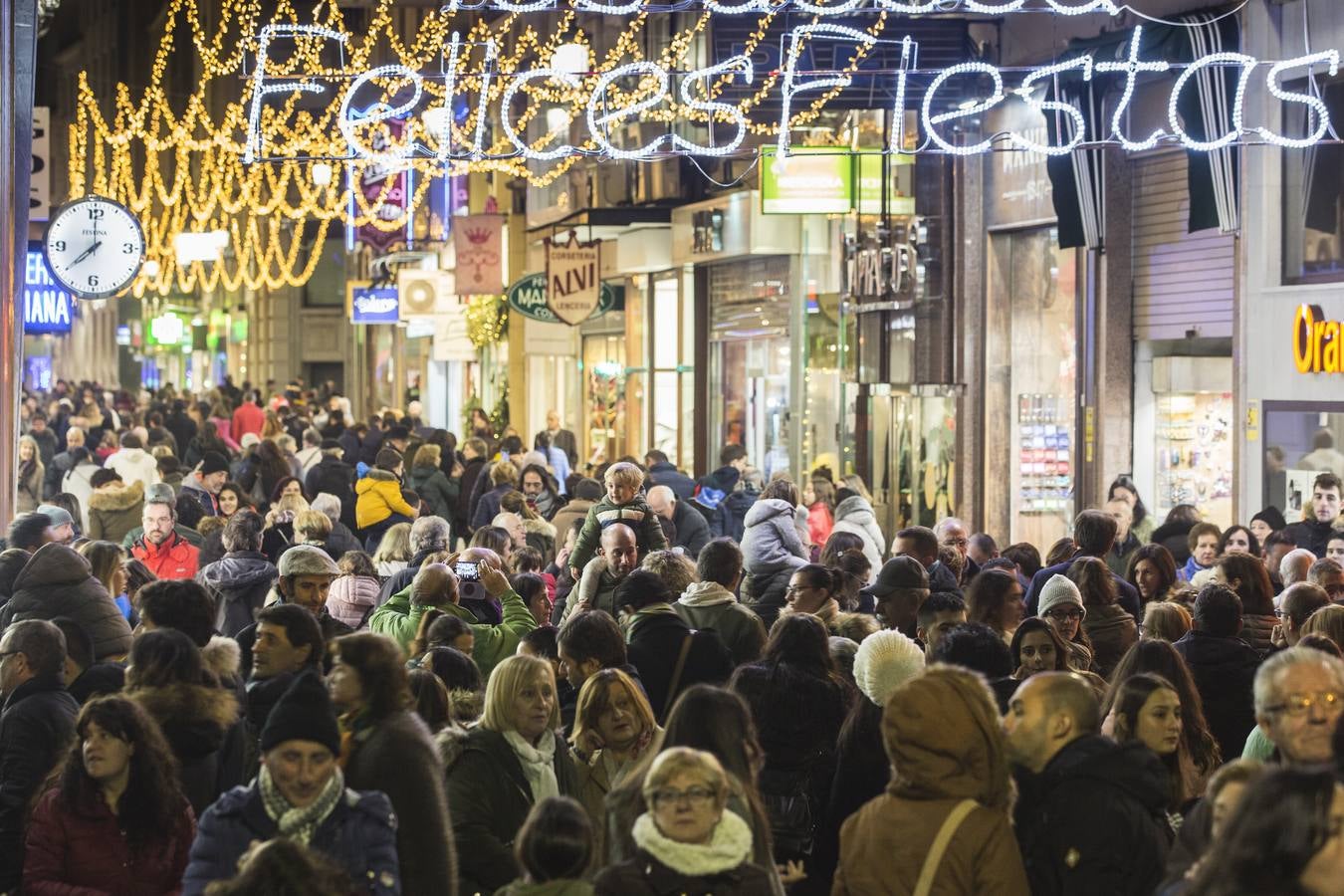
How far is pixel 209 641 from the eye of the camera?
27.6 ft

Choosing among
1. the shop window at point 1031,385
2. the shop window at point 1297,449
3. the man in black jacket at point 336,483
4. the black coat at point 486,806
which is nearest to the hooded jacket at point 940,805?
the black coat at point 486,806

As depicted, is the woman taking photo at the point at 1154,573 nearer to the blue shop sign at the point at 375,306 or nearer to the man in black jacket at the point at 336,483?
the man in black jacket at the point at 336,483

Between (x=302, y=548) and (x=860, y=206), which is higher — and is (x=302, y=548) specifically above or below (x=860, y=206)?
below

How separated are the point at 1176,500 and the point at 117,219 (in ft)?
32.6

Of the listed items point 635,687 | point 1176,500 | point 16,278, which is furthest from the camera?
point 1176,500

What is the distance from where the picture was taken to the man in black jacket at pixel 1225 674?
889cm

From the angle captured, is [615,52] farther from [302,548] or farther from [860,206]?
[302,548]

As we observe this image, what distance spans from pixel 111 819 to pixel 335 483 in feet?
41.8

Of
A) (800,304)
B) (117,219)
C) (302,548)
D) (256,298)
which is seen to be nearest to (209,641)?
(302,548)

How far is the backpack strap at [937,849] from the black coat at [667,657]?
3792 millimetres

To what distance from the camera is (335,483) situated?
19188mm

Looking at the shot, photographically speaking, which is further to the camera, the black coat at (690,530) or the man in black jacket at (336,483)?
the man in black jacket at (336,483)

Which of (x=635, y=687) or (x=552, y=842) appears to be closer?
(x=552, y=842)

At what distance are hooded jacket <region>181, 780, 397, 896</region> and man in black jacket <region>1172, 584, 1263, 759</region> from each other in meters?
4.41
